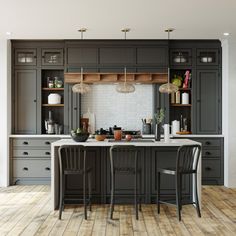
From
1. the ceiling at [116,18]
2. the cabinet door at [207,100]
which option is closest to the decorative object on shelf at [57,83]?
the ceiling at [116,18]

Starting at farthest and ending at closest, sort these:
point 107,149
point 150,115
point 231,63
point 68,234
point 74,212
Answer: point 150,115 < point 231,63 < point 107,149 < point 74,212 < point 68,234

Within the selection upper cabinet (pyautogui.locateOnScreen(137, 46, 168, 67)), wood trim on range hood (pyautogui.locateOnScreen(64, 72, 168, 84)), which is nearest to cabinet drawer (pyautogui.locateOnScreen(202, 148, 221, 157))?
wood trim on range hood (pyautogui.locateOnScreen(64, 72, 168, 84))

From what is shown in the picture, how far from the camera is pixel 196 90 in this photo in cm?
786

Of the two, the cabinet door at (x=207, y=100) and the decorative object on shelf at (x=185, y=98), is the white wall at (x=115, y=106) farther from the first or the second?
the cabinet door at (x=207, y=100)

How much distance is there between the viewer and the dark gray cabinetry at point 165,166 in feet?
19.4

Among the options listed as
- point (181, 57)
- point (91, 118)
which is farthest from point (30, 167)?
point (181, 57)

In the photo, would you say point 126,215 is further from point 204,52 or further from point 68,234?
point 204,52

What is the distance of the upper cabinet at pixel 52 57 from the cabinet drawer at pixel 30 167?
1.95m

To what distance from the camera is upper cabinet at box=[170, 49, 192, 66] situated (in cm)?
785

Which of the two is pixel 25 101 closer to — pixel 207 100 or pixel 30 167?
pixel 30 167

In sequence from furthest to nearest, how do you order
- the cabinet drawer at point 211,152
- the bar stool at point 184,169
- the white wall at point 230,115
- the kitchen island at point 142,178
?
the cabinet drawer at point 211,152 → the white wall at point 230,115 → the kitchen island at point 142,178 → the bar stool at point 184,169

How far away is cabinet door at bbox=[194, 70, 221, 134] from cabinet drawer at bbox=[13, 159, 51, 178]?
3.08m

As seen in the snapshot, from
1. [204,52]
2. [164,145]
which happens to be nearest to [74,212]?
[164,145]

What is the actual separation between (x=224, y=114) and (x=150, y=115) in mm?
1471
